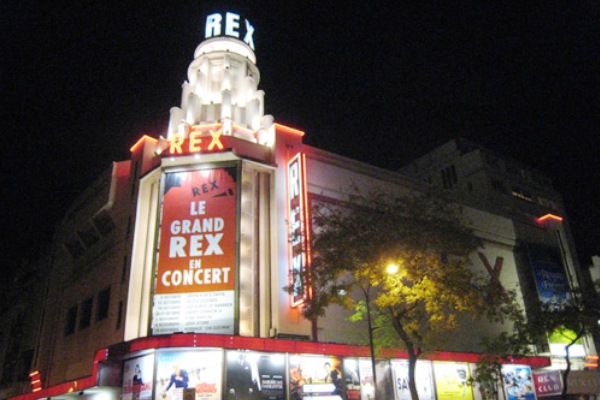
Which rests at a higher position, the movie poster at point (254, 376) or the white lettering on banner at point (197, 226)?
the white lettering on banner at point (197, 226)

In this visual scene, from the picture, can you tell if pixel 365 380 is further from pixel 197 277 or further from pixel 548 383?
pixel 548 383

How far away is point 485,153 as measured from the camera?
48.7m

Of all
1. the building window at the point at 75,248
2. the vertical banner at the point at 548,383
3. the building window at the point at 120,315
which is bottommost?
the vertical banner at the point at 548,383

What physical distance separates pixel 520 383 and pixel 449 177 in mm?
24448

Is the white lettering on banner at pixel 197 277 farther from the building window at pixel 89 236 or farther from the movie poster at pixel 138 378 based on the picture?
the building window at pixel 89 236

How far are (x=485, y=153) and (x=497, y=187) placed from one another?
3.93m

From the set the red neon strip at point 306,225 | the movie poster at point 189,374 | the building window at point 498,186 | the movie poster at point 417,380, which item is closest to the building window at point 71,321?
the movie poster at point 189,374

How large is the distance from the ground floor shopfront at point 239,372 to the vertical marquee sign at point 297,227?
2.55 metres

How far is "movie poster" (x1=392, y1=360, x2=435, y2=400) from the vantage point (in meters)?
25.2

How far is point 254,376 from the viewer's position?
20.4 metres

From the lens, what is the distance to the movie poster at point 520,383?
1158 inches

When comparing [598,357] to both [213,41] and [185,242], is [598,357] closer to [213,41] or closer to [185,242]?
[185,242]

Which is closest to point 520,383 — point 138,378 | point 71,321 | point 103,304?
point 138,378

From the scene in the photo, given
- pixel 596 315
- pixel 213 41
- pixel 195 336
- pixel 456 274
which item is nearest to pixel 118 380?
pixel 195 336
